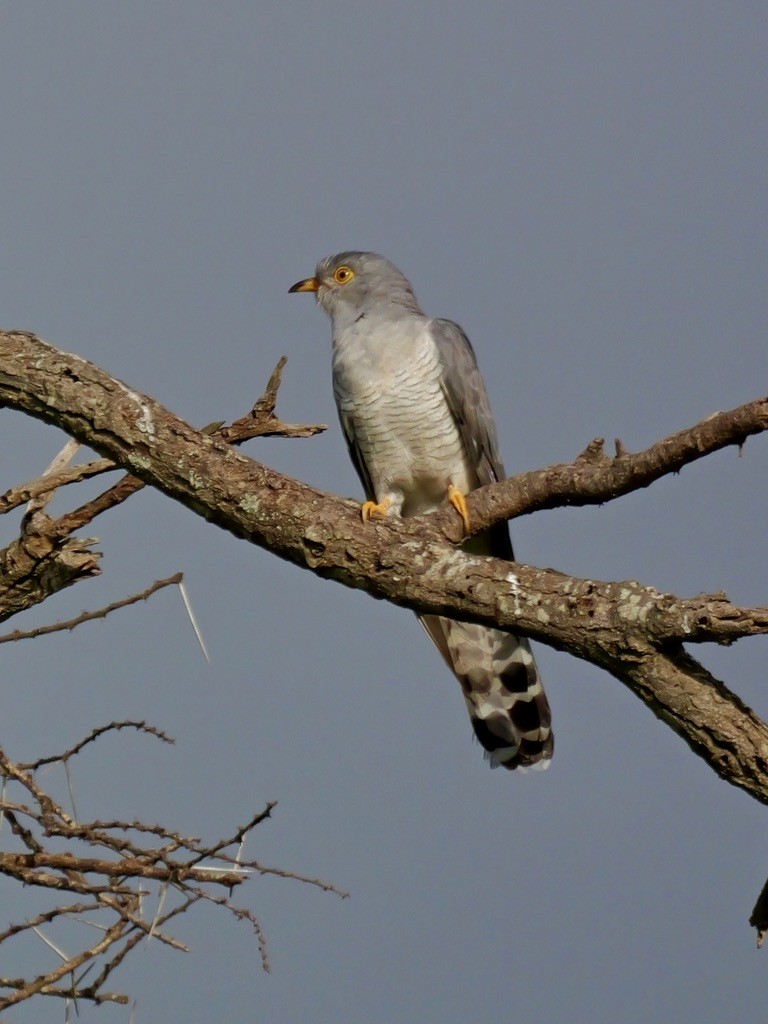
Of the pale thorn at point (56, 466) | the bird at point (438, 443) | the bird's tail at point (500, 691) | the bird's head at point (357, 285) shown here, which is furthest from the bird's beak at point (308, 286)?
the pale thorn at point (56, 466)

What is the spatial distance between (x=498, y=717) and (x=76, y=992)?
251 cm

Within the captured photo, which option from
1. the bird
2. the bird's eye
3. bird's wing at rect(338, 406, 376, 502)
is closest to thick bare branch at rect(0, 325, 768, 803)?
the bird

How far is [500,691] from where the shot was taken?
4961 mm

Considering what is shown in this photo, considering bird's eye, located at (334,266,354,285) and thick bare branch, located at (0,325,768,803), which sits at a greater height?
bird's eye, located at (334,266,354,285)

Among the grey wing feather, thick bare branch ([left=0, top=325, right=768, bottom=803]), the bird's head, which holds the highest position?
the bird's head

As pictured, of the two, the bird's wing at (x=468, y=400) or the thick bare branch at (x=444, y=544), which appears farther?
the bird's wing at (x=468, y=400)

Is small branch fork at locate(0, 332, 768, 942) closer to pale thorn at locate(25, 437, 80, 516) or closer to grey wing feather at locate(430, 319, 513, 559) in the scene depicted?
pale thorn at locate(25, 437, 80, 516)

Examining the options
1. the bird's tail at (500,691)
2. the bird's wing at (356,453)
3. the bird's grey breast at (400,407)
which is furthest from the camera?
the bird's wing at (356,453)

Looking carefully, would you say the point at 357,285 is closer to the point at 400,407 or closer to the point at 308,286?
the point at 308,286

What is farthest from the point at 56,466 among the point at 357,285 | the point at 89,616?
the point at 357,285

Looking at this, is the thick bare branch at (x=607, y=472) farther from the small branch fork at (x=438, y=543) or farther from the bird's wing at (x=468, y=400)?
the bird's wing at (x=468, y=400)

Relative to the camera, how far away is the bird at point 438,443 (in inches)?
195

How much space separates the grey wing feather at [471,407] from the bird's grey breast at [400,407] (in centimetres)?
4

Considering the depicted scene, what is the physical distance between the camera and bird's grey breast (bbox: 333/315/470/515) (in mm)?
5105
